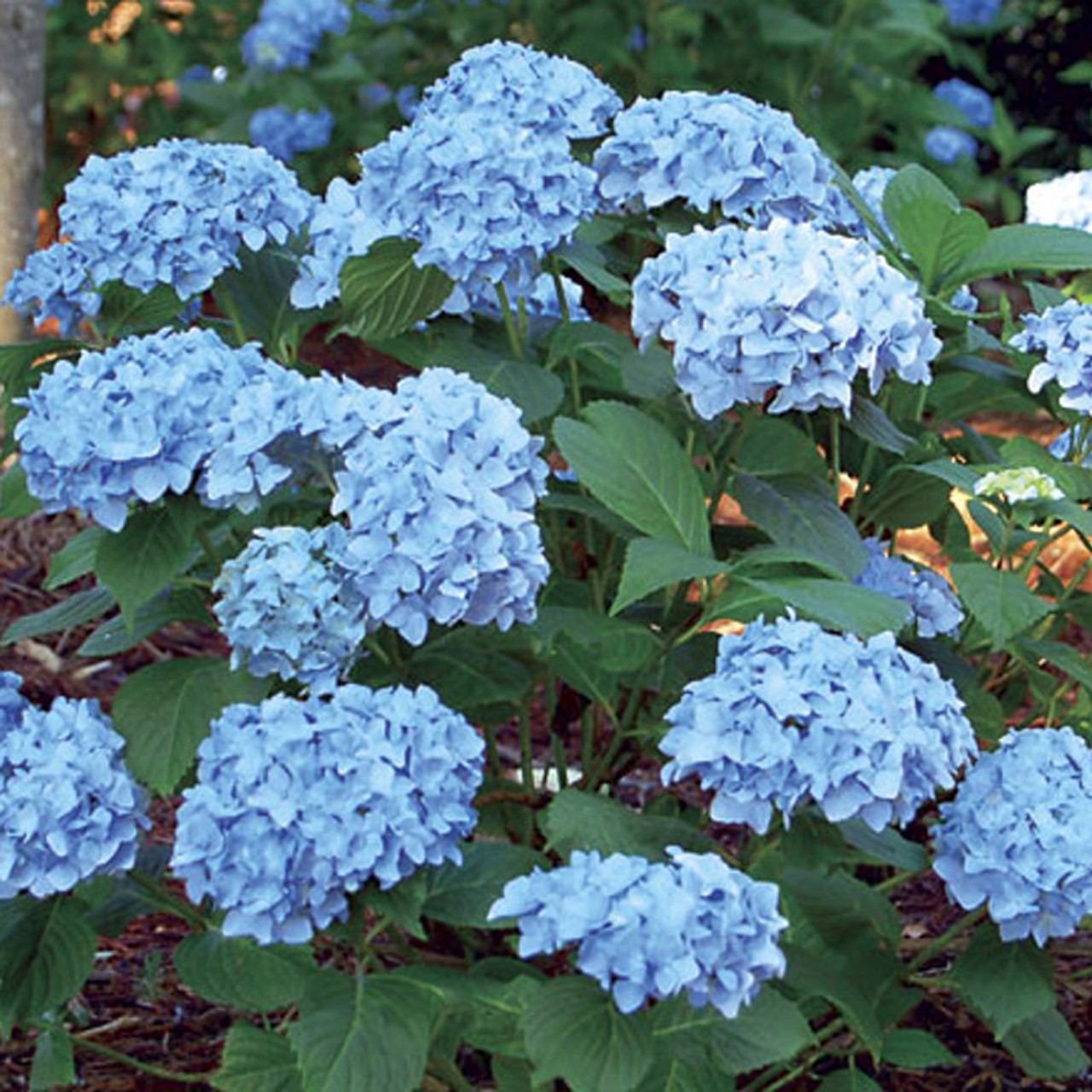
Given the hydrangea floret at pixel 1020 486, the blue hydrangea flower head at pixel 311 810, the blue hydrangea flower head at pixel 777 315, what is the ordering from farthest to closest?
the hydrangea floret at pixel 1020 486, the blue hydrangea flower head at pixel 777 315, the blue hydrangea flower head at pixel 311 810

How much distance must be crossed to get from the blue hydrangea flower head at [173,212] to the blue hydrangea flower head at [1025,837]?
35.2 inches

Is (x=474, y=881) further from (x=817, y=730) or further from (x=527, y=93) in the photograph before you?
(x=527, y=93)

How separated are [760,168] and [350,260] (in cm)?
41

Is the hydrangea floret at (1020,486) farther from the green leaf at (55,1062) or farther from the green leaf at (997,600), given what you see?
the green leaf at (55,1062)

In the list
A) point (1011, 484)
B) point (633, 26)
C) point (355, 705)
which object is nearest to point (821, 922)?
point (1011, 484)

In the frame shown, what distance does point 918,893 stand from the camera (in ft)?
9.39

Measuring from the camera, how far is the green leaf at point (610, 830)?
1.64m

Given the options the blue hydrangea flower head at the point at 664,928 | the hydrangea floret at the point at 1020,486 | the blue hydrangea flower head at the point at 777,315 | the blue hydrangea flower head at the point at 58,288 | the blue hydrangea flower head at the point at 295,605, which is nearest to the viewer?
the blue hydrangea flower head at the point at 664,928

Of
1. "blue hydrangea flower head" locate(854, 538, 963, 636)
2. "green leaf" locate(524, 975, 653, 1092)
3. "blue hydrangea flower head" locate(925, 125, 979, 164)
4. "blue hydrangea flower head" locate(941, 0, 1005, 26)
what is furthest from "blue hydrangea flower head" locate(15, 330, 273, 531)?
"blue hydrangea flower head" locate(941, 0, 1005, 26)

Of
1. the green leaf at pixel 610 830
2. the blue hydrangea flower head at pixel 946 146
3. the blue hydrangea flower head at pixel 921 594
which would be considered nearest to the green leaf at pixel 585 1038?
the green leaf at pixel 610 830

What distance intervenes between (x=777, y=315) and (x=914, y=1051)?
751mm

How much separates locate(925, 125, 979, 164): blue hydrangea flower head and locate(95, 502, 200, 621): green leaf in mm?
4784

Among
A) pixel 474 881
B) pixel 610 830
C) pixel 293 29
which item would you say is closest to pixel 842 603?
pixel 610 830

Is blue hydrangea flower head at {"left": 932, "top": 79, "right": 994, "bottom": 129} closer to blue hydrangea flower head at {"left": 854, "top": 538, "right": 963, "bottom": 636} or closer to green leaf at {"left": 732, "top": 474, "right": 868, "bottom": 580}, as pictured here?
blue hydrangea flower head at {"left": 854, "top": 538, "right": 963, "bottom": 636}
